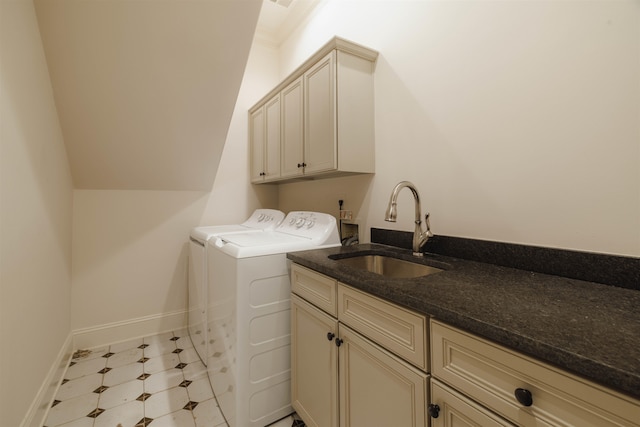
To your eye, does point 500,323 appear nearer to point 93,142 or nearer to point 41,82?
point 41,82

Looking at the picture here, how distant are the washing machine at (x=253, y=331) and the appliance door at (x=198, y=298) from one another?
0.31m

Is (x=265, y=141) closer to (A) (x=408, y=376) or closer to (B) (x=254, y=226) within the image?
(B) (x=254, y=226)

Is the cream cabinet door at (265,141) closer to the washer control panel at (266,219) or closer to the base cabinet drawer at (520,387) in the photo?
the washer control panel at (266,219)

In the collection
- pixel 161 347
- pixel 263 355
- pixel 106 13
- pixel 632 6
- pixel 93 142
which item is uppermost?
pixel 106 13

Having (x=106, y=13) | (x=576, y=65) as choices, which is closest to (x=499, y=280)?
(x=576, y=65)

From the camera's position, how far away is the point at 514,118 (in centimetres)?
117

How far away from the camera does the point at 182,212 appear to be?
260 centimetres

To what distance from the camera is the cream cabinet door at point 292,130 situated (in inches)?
81.0

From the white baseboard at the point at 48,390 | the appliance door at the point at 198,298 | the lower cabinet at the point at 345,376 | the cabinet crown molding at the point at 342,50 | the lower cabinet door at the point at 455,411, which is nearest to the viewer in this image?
the lower cabinet door at the point at 455,411

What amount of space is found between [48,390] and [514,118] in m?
2.79

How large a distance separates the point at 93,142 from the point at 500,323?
8.20 feet

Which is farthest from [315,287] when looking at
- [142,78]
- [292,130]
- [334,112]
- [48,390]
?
[48,390]

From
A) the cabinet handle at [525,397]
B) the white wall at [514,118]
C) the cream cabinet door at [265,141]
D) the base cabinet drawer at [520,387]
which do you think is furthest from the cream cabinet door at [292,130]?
the cabinet handle at [525,397]

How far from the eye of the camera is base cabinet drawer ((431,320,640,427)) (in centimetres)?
48
